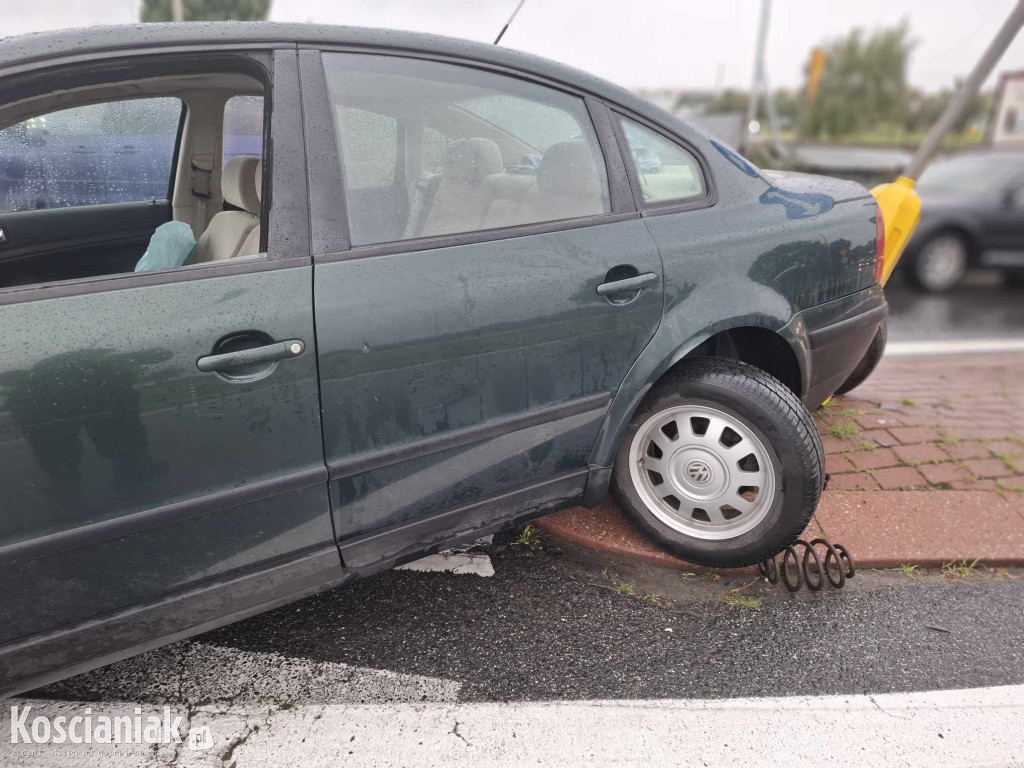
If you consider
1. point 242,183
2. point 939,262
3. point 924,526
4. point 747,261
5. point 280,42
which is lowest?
point 939,262

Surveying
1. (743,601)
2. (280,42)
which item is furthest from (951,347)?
(280,42)

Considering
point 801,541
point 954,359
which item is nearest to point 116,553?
point 801,541

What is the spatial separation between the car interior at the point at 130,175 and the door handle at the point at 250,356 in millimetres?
261

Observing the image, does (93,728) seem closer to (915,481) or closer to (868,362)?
(915,481)

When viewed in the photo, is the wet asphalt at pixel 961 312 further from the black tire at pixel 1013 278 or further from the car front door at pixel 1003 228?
the car front door at pixel 1003 228

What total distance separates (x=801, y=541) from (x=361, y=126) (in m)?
1.93

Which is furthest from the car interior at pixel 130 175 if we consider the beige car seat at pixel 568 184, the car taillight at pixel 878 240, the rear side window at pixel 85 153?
the car taillight at pixel 878 240

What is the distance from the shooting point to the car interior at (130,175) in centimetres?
203

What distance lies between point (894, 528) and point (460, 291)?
1.96 metres

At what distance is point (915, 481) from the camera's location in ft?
10.3

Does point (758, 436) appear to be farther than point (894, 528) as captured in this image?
No

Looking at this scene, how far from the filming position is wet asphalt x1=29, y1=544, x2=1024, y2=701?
2.05 m

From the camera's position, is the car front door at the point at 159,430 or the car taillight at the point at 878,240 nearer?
the car front door at the point at 159,430

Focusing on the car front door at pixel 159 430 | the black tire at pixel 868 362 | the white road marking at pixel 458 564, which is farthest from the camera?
the black tire at pixel 868 362
